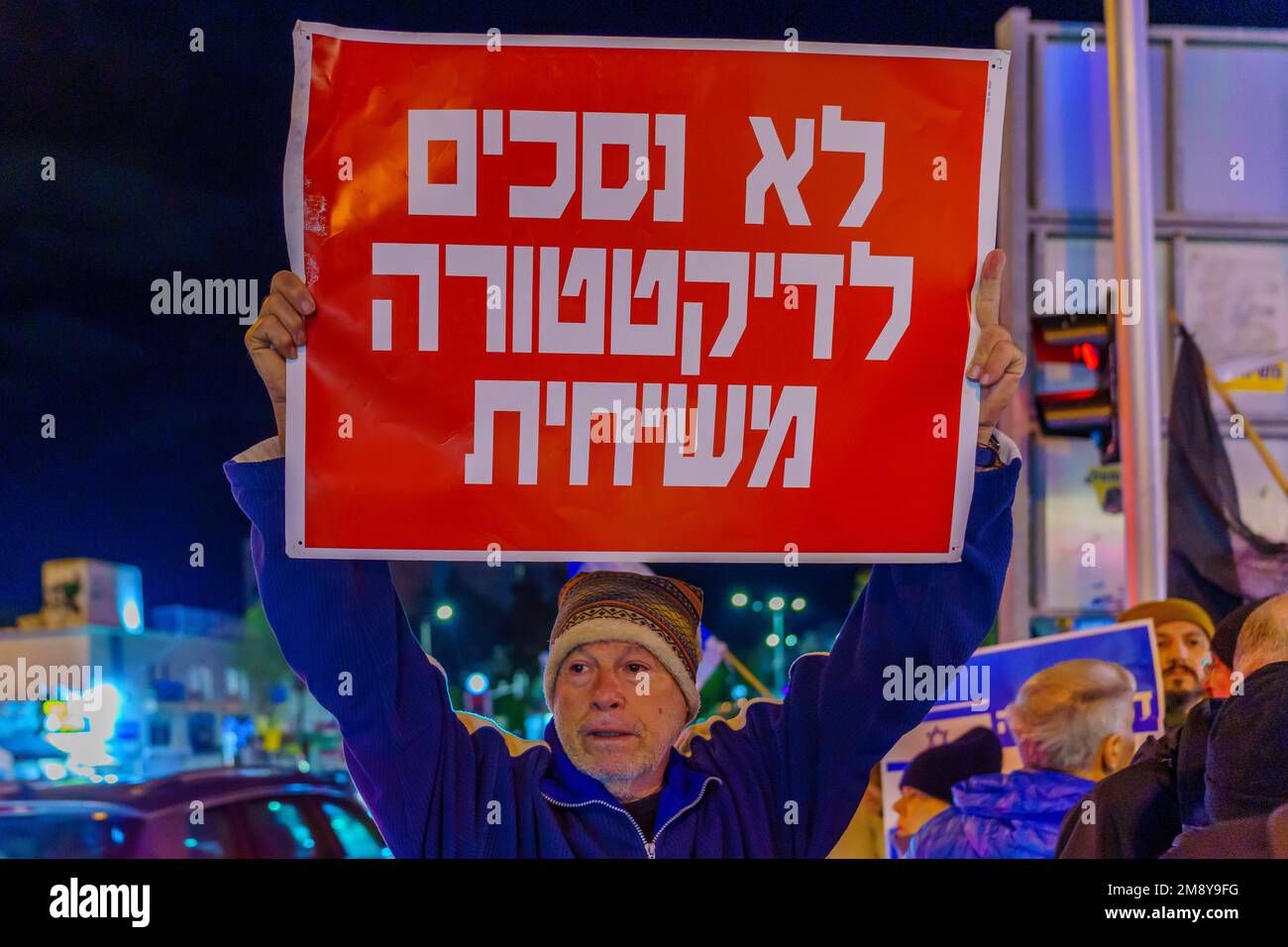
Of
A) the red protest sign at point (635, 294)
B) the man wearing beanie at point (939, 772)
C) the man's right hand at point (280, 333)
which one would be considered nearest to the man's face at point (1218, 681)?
the man wearing beanie at point (939, 772)

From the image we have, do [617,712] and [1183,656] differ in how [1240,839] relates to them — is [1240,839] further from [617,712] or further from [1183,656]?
[617,712]

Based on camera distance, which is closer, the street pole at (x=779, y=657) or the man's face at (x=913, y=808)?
the street pole at (x=779, y=657)

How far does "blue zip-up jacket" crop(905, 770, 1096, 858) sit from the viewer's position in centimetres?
252

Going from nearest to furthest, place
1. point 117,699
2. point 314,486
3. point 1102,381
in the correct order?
point 314,486 → point 117,699 → point 1102,381

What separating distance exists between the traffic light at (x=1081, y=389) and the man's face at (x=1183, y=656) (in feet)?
1.71

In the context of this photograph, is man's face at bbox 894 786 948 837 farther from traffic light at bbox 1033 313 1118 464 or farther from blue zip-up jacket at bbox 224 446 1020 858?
traffic light at bbox 1033 313 1118 464

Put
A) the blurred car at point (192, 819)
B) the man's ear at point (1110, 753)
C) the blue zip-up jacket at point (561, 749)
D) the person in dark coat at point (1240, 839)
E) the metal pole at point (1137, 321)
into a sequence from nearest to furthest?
the blue zip-up jacket at point (561, 749) → the blurred car at point (192, 819) → the person in dark coat at point (1240, 839) → the man's ear at point (1110, 753) → the metal pole at point (1137, 321)

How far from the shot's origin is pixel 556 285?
7.46 ft

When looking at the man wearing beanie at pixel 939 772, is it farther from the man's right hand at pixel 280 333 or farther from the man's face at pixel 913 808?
the man's right hand at pixel 280 333

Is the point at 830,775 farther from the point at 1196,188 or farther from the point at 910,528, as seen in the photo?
the point at 1196,188

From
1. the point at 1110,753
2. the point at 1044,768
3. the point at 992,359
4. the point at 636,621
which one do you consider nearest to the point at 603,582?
the point at 636,621

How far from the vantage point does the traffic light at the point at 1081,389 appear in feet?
9.47

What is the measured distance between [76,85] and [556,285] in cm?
118
